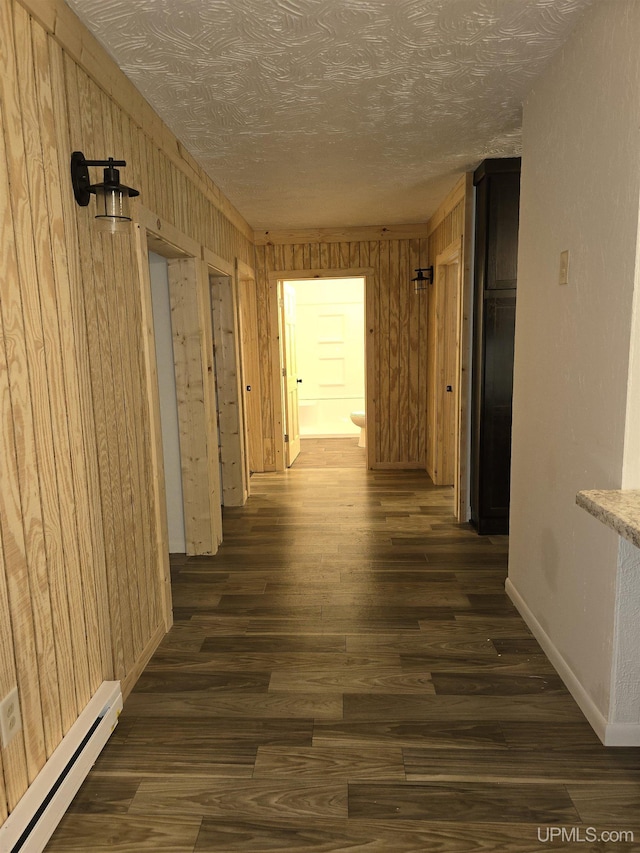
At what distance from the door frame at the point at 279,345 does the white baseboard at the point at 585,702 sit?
3452 millimetres

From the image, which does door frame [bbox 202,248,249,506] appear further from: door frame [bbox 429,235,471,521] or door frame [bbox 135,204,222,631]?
door frame [bbox 429,235,471,521]

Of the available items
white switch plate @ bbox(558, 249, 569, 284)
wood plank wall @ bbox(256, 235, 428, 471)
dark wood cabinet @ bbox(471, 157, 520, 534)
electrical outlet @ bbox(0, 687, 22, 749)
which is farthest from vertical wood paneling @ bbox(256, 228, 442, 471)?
electrical outlet @ bbox(0, 687, 22, 749)

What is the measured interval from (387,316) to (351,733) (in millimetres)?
4507

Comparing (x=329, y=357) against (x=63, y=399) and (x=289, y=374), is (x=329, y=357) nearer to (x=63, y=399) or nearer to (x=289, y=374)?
(x=289, y=374)

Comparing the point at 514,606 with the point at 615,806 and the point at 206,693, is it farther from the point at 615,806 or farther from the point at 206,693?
the point at 206,693

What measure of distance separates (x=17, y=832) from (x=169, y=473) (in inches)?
96.0

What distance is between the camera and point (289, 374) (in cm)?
638

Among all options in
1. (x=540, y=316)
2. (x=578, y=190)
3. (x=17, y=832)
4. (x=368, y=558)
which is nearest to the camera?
(x=17, y=832)

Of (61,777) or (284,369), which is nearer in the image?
(61,777)

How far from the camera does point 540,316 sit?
2.50 metres

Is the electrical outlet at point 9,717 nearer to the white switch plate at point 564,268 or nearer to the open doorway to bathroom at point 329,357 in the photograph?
the white switch plate at point 564,268

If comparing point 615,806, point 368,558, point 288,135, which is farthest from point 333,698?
point 288,135

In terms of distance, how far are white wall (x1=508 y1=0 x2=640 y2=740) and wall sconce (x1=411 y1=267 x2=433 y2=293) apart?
8.95 ft

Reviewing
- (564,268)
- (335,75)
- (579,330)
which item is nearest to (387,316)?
(335,75)
